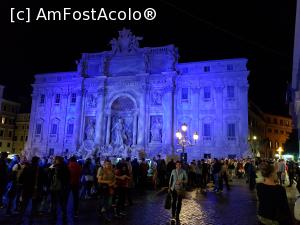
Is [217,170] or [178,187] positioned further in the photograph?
[217,170]

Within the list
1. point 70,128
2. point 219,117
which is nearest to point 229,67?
point 219,117

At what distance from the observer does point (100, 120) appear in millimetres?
42438

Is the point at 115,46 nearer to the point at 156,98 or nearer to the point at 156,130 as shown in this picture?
the point at 156,98

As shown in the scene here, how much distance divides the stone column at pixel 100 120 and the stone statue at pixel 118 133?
1.72 m

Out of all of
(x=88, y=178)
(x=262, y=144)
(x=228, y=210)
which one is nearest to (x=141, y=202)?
(x=88, y=178)

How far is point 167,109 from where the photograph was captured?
39.8 m

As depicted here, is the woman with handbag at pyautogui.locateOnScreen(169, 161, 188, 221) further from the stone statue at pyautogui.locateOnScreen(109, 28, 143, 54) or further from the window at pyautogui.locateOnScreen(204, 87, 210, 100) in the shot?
the stone statue at pyautogui.locateOnScreen(109, 28, 143, 54)

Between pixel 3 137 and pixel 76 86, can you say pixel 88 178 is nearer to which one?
pixel 76 86

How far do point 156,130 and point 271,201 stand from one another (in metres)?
36.4

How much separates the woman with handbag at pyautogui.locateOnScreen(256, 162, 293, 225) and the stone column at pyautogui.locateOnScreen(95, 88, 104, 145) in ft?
127

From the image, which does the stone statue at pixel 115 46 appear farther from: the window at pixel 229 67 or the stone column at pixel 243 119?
the stone column at pixel 243 119

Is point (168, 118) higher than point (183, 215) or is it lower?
higher

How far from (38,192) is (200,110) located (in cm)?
3168

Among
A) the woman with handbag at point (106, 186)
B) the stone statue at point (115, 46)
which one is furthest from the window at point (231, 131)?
the woman with handbag at point (106, 186)
